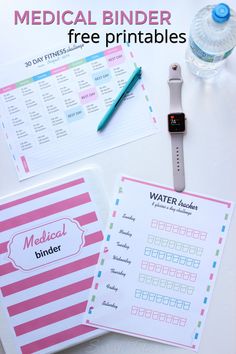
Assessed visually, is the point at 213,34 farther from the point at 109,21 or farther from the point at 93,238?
the point at 93,238

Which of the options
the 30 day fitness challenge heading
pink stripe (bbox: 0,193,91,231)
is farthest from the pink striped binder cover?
the 30 day fitness challenge heading

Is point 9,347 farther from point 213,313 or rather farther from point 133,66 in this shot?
point 133,66

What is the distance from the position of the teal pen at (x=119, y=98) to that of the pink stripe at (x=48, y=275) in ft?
0.78

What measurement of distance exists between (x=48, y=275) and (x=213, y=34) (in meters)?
0.51

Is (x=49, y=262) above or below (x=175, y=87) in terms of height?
below

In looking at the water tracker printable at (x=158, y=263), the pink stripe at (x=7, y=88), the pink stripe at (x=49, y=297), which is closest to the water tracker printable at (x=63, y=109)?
the pink stripe at (x=7, y=88)

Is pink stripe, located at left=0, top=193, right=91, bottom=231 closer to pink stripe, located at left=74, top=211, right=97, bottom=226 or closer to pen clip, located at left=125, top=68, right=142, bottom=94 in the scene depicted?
pink stripe, located at left=74, top=211, right=97, bottom=226

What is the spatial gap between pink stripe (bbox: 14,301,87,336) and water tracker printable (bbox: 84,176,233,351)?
0.02 meters

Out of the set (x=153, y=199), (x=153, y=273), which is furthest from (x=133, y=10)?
(x=153, y=273)

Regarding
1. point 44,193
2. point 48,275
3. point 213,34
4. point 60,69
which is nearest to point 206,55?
point 213,34

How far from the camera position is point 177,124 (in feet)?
2.42

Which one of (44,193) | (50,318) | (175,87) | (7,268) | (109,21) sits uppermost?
(109,21)

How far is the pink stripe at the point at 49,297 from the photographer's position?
0.73 m

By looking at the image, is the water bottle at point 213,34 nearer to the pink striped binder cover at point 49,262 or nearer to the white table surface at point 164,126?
the white table surface at point 164,126
